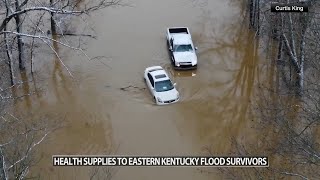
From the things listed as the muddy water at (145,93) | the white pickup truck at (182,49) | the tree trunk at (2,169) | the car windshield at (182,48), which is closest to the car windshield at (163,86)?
the muddy water at (145,93)

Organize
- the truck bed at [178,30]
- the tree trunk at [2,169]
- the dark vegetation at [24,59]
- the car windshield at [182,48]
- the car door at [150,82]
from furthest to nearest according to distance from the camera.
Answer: the truck bed at [178,30] → the car windshield at [182,48] → the car door at [150,82] → the dark vegetation at [24,59] → the tree trunk at [2,169]

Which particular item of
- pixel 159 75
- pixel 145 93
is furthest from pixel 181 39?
pixel 145 93

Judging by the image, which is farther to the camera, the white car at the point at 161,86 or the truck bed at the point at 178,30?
the truck bed at the point at 178,30

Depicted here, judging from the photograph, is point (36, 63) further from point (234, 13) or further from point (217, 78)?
point (234, 13)

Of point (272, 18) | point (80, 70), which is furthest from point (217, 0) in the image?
point (80, 70)

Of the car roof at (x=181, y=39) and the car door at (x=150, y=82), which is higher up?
the car roof at (x=181, y=39)

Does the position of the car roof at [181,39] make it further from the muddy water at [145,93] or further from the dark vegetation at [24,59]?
Answer: the dark vegetation at [24,59]

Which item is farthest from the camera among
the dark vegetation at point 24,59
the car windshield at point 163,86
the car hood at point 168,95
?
the car windshield at point 163,86
